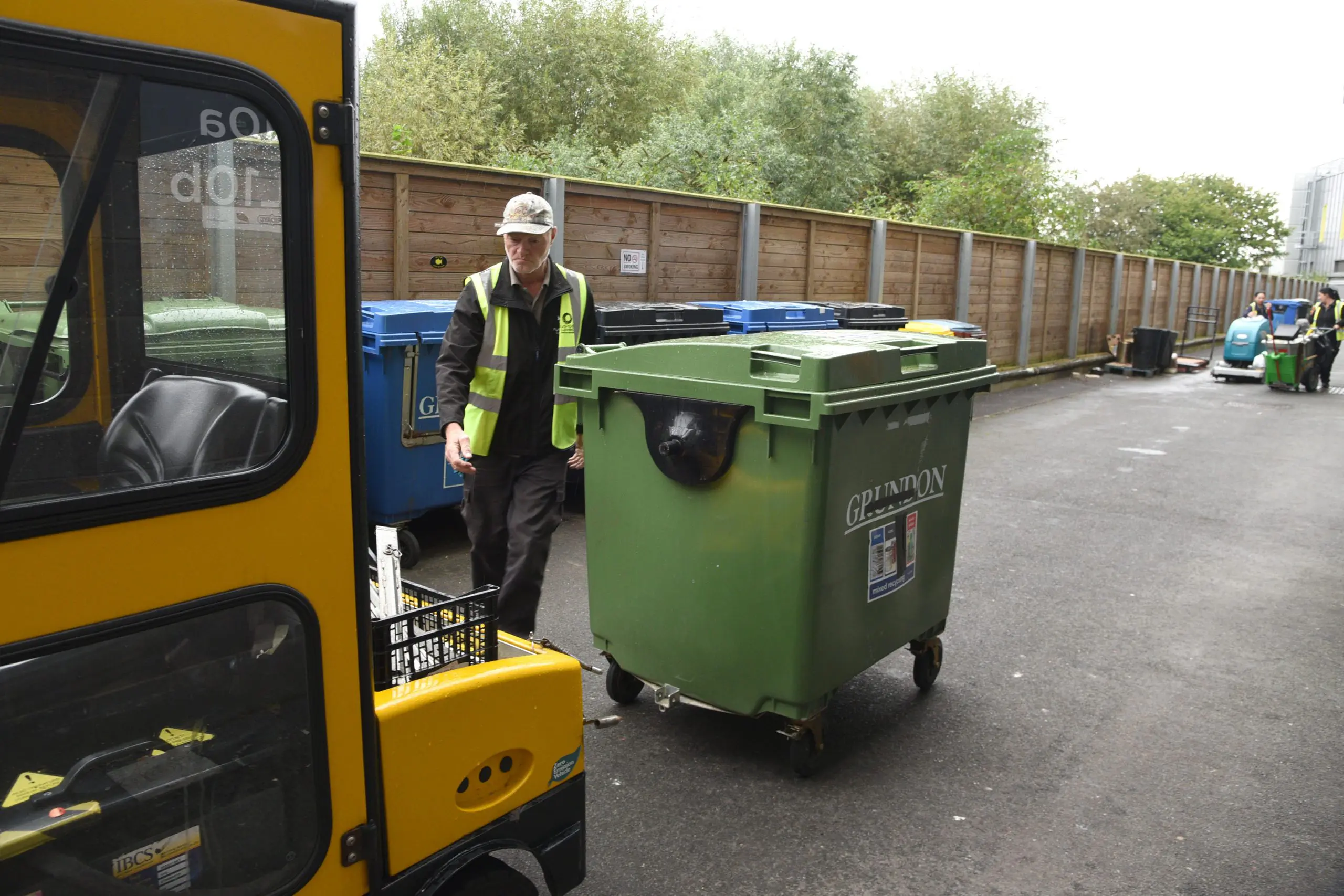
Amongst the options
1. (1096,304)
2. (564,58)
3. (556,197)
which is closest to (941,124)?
(564,58)

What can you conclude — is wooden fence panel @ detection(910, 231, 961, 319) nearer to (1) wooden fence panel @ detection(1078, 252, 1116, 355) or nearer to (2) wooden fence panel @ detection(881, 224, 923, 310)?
(2) wooden fence panel @ detection(881, 224, 923, 310)

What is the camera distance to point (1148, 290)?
25562 mm

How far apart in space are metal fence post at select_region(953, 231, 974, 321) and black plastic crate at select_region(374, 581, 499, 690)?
553 inches

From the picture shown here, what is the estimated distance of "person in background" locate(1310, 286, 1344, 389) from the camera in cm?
1820

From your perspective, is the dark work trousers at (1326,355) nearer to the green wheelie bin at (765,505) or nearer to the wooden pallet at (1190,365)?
the wooden pallet at (1190,365)

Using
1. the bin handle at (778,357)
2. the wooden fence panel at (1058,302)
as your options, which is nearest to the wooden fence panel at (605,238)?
the bin handle at (778,357)

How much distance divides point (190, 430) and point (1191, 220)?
6779 centimetres


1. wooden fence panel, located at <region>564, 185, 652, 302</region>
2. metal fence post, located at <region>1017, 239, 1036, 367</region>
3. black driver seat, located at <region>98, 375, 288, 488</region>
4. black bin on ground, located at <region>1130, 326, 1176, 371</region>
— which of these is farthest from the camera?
black bin on ground, located at <region>1130, 326, 1176, 371</region>

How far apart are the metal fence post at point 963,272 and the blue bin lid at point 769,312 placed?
267 inches

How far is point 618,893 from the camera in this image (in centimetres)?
302

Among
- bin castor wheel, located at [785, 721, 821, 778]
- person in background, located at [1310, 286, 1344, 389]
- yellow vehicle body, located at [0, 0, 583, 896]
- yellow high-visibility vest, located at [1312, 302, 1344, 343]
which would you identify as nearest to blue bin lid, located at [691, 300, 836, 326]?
bin castor wheel, located at [785, 721, 821, 778]

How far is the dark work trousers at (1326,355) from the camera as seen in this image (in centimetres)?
1809

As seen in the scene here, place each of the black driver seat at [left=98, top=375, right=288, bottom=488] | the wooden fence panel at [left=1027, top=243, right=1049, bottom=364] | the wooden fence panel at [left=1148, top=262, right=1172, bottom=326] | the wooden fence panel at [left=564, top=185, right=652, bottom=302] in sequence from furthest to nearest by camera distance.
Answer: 1. the wooden fence panel at [left=1148, top=262, right=1172, bottom=326]
2. the wooden fence panel at [left=1027, top=243, right=1049, bottom=364]
3. the wooden fence panel at [left=564, top=185, right=652, bottom=302]
4. the black driver seat at [left=98, top=375, right=288, bottom=488]

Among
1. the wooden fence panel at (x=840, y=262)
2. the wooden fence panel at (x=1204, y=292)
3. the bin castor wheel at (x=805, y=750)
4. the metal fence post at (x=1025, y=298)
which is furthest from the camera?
the wooden fence panel at (x=1204, y=292)
